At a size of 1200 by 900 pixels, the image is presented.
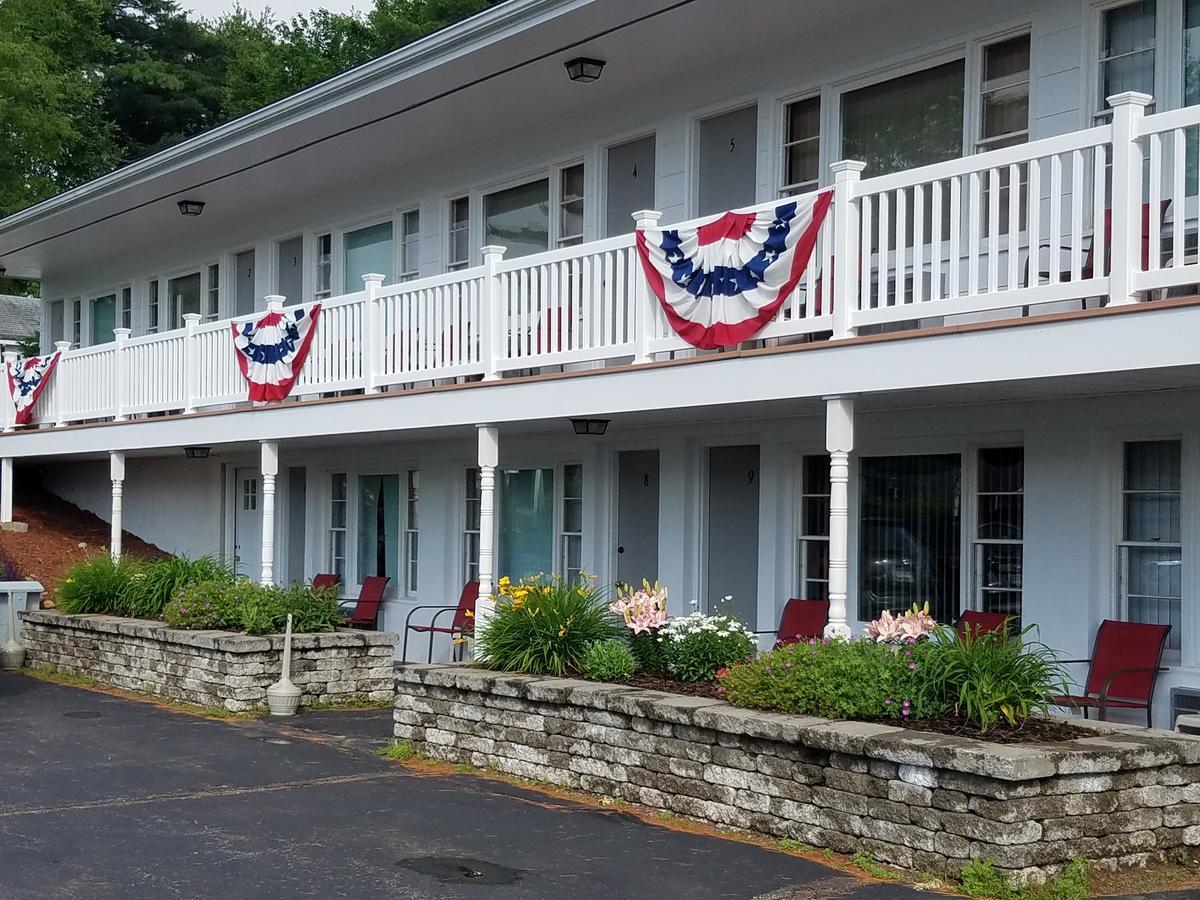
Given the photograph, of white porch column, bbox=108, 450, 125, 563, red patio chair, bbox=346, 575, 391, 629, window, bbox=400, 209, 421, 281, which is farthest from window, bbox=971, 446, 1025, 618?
white porch column, bbox=108, 450, 125, 563

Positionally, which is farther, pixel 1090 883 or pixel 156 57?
pixel 156 57

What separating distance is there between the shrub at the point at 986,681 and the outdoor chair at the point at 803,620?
12.2ft

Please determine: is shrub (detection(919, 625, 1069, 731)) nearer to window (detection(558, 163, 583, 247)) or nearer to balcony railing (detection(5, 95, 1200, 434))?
balcony railing (detection(5, 95, 1200, 434))

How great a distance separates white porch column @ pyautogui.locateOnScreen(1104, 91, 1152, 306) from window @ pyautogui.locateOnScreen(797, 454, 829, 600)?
16.4 ft

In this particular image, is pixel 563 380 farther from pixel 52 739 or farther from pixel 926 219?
pixel 52 739

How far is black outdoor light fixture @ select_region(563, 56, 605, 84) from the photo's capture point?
1347cm

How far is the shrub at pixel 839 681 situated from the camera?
28.3ft

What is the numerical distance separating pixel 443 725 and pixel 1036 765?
213 inches

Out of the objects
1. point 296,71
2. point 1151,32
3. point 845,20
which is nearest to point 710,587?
point 845,20

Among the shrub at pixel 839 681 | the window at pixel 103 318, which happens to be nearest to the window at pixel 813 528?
the shrub at pixel 839 681

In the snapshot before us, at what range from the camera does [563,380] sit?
12.2 m

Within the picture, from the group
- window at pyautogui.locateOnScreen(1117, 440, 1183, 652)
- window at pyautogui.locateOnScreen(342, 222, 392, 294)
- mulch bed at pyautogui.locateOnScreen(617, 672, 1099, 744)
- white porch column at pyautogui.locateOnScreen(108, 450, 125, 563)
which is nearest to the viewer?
mulch bed at pyautogui.locateOnScreen(617, 672, 1099, 744)

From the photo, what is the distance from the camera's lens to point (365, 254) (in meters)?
19.2

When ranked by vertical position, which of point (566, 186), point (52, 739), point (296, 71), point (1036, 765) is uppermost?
point (296, 71)
